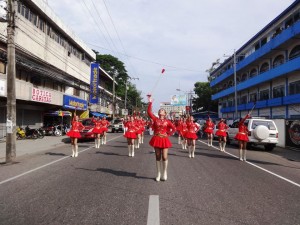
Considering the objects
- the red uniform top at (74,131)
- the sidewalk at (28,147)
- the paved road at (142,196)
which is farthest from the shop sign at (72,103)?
the paved road at (142,196)

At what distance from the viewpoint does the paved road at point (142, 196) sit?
4910 millimetres

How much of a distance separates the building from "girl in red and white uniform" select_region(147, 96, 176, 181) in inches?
446

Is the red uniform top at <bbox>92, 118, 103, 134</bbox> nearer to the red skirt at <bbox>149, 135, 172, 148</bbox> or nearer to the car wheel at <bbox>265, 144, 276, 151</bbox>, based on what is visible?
the red skirt at <bbox>149, 135, 172, 148</bbox>

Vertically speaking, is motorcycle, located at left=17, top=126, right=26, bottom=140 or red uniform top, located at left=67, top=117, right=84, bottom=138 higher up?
red uniform top, located at left=67, top=117, right=84, bottom=138

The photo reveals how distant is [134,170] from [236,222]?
4972 millimetres

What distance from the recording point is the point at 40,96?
24.8 metres

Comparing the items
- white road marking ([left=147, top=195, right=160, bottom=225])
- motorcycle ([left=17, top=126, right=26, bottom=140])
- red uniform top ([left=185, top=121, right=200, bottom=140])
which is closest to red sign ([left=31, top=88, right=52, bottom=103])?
motorcycle ([left=17, top=126, right=26, bottom=140])

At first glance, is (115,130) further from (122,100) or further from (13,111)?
(122,100)

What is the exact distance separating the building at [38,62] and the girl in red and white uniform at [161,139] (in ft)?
37.1

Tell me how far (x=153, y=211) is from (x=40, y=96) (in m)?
21.7

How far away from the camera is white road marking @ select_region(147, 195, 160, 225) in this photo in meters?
4.69

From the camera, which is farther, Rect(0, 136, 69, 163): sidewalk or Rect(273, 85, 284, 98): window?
Rect(273, 85, 284, 98): window

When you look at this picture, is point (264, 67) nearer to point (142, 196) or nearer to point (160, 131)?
point (160, 131)

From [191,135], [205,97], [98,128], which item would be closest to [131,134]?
[191,135]
